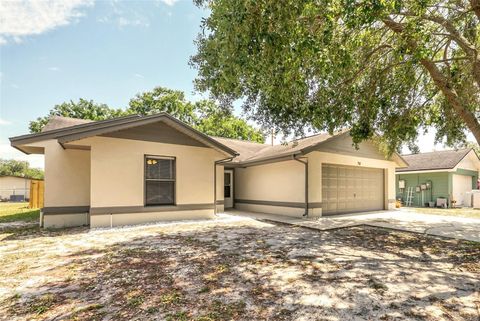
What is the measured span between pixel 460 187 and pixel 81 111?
41.4m

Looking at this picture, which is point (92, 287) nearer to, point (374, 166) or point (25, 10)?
point (25, 10)

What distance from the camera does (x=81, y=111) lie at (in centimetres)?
3375

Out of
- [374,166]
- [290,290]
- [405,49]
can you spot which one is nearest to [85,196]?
[290,290]

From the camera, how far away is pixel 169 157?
33.1 feet

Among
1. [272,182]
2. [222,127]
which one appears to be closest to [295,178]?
[272,182]

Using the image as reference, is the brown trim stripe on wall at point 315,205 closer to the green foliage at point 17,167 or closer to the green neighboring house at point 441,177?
the green neighboring house at point 441,177

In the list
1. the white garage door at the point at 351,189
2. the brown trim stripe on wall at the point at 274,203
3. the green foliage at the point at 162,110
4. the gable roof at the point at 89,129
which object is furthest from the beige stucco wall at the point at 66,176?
the green foliage at the point at 162,110

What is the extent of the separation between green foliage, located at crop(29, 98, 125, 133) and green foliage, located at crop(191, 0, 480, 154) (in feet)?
97.9

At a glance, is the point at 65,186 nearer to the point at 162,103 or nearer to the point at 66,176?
the point at 66,176

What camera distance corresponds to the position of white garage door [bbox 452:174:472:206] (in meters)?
18.5

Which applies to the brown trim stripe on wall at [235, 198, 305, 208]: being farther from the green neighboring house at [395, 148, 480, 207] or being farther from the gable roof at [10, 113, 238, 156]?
the green neighboring house at [395, 148, 480, 207]

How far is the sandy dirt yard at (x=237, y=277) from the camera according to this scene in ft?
10.4

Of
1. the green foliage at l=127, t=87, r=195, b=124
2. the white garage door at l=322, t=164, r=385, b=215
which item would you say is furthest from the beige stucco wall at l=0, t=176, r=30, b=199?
the white garage door at l=322, t=164, r=385, b=215

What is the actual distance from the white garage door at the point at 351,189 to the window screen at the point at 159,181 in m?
6.97
